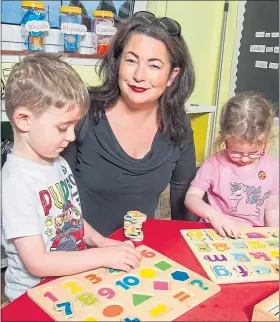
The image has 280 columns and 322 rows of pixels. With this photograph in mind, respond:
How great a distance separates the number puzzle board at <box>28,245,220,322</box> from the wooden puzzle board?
0.10 meters

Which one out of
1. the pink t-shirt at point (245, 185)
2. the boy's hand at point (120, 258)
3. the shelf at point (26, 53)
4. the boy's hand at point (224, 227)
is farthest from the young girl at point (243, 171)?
the shelf at point (26, 53)

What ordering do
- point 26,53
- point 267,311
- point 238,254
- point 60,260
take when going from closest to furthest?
1. point 267,311
2. point 60,260
3. point 238,254
4. point 26,53

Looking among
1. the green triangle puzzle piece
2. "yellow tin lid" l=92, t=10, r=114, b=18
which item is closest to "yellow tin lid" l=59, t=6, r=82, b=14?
Result: "yellow tin lid" l=92, t=10, r=114, b=18

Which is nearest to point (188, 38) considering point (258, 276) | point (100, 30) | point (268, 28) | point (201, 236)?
point (268, 28)

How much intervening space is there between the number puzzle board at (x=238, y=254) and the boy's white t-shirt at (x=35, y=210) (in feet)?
0.93

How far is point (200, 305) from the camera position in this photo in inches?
27.1

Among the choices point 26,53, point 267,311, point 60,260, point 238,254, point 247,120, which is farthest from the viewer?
point 26,53

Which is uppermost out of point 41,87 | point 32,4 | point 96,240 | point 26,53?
point 32,4

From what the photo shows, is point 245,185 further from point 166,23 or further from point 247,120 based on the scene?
point 166,23

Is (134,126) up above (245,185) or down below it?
above

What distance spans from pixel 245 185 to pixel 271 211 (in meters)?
0.11

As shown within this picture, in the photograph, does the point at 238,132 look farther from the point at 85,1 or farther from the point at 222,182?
the point at 85,1

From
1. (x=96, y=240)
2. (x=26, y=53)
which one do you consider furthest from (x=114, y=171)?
(x=26, y=53)

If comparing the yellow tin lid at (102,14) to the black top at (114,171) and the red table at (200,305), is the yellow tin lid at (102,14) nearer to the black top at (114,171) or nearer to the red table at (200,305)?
the black top at (114,171)
